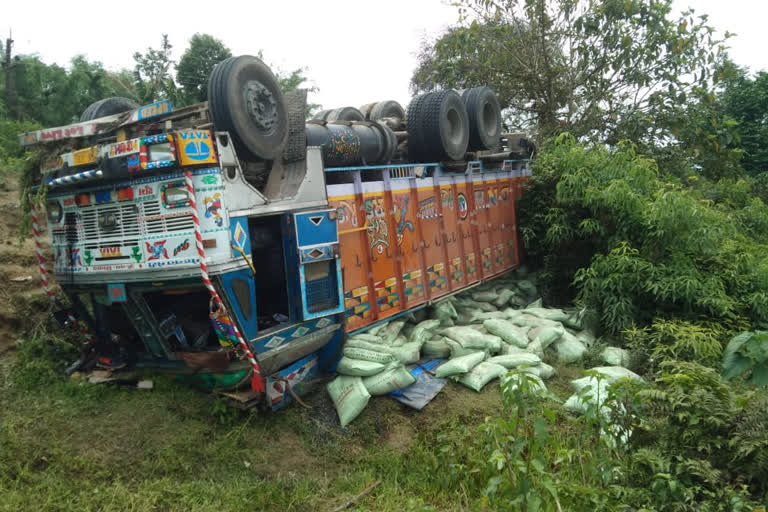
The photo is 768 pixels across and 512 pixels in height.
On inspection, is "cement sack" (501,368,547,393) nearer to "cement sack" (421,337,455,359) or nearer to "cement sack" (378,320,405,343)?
"cement sack" (421,337,455,359)

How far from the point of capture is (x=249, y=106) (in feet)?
14.1

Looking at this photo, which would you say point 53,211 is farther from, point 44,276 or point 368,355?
point 368,355

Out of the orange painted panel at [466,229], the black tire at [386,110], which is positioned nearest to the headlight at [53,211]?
the black tire at [386,110]

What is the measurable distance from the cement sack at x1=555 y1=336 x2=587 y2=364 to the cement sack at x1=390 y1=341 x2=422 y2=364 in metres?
1.60

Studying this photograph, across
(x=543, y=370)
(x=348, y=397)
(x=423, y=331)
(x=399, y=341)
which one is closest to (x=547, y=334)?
(x=543, y=370)

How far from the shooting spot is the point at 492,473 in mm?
3342

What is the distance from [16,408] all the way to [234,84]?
2.89 m

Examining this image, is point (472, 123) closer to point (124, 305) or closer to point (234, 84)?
point (234, 84)

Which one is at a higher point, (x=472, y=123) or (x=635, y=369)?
(x=472, y=123)

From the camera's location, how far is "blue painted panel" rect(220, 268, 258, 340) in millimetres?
3857

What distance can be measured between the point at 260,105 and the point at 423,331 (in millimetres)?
2741

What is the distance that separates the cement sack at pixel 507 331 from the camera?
223 inches

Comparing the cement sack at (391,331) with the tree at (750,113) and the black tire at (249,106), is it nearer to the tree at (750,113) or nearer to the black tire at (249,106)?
the black tire at (249,106)

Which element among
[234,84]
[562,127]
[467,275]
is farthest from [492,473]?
[562,127]
